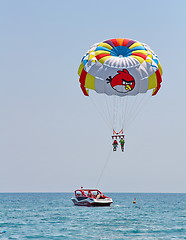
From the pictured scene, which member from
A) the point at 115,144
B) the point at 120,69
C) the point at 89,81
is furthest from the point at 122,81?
the point at 115,144

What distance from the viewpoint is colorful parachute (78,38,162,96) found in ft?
109

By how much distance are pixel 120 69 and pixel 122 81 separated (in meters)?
0.99

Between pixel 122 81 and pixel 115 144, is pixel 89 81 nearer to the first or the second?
pixel 122 81

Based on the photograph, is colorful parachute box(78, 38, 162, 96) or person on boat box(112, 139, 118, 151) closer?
colorful parachute box(78, 38, 162, 96)

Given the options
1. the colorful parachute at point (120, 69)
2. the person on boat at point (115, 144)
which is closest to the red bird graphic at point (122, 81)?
the colorful parachute at point (120, 69)

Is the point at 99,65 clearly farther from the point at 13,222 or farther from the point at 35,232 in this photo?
the point at 13,222

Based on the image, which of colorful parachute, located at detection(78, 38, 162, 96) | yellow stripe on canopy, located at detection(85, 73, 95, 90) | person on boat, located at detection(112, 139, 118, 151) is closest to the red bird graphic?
colorful parachute, located at detection(78, 38, 162, 96)

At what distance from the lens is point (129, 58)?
1324 inches

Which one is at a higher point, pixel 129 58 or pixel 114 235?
pixel 129 58

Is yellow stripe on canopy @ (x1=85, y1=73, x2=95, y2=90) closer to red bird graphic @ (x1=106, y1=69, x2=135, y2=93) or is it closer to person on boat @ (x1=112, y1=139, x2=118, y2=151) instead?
red bird graphic @ (x1=106, y1=69, x2=135, y2=93)

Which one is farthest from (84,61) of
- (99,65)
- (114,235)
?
(114,235)

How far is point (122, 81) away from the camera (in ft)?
110

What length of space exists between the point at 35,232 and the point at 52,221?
7225 mm

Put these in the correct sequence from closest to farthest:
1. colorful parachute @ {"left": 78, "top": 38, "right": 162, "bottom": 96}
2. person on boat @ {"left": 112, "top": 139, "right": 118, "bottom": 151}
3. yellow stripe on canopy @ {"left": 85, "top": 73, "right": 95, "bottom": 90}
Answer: colorful parachute @ {"left": 78, "top": 38, "right": 162, "bottom": 96}
person on boat @ {"left": 112, "top": 139, "right": 118, "bottom": 151}
yellow stripe on canopy @ {"left": 85, "top": 73, "right": 95, "bottom": 90}
